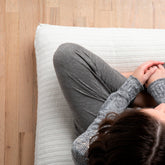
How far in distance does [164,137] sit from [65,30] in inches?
25.8

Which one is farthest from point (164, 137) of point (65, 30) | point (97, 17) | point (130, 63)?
point (97, 17)

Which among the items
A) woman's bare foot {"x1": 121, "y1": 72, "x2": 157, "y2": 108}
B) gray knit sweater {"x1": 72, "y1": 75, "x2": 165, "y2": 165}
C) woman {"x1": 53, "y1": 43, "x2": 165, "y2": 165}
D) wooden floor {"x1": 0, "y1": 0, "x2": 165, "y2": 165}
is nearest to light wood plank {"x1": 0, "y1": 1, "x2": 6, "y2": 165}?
wooden floor {"x1": 0, "y1": 0, "x2": 165, "y2": 165}

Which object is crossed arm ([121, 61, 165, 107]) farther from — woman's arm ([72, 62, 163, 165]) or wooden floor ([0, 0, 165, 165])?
wooden floor ([0, 0, 165, 165])

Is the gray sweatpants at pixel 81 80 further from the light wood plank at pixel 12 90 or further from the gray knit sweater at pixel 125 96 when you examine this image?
the light wood plank at pixel 12 90

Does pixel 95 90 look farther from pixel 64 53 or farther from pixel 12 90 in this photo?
pixel 12 90

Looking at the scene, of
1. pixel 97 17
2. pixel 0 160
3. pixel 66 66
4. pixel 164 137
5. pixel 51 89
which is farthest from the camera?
pixel 97 17

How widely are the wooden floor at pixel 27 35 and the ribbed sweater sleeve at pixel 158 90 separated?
50 cm

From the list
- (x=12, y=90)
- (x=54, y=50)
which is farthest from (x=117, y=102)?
(x=12, y=90)

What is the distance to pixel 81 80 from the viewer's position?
832 millimetres

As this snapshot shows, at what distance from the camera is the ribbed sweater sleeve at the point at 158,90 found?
0.83 m

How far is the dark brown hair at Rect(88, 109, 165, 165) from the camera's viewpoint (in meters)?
0.52

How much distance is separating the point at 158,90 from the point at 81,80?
0.90 feet

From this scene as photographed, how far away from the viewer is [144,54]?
3.31 ft

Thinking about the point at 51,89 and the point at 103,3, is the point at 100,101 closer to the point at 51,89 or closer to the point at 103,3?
the point at 51,89
